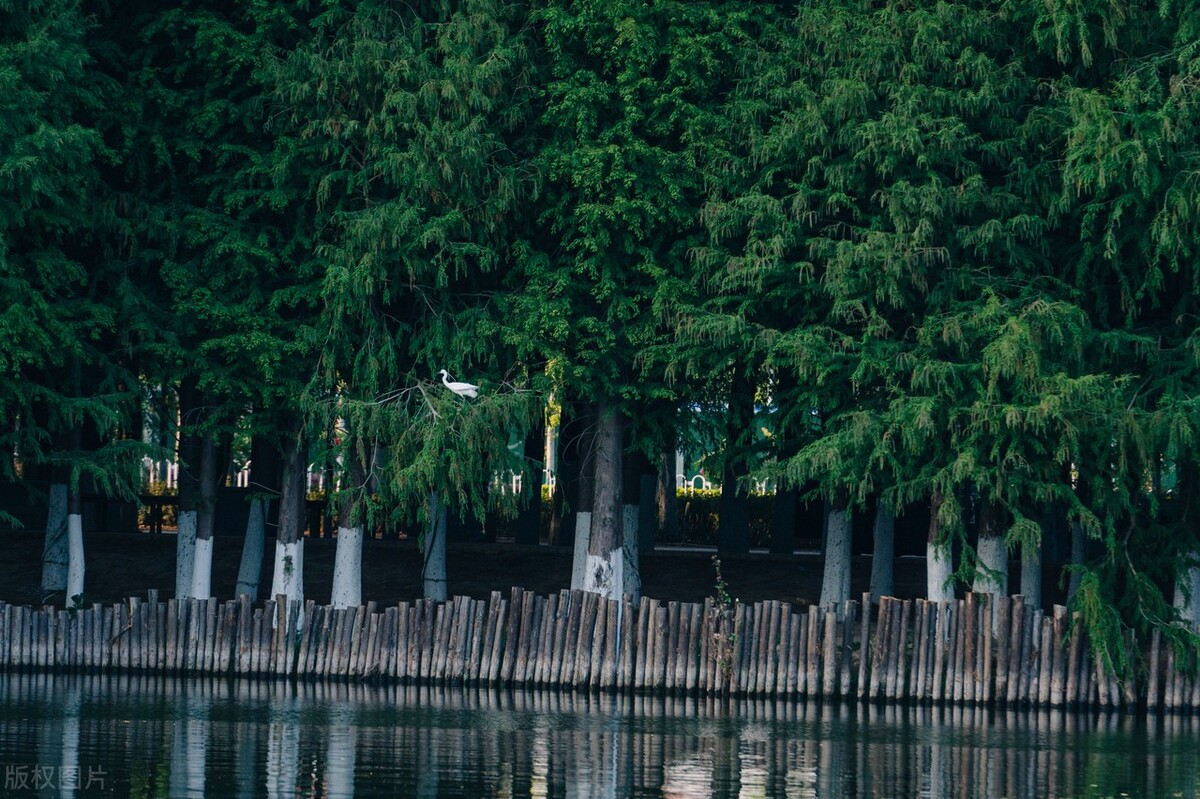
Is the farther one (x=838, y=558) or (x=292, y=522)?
(x=838, y=558)

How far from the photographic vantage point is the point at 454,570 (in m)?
34.4

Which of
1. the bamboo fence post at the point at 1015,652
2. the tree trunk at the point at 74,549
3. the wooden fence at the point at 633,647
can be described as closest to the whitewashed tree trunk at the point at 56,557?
the tree trunk at the point at 74,549

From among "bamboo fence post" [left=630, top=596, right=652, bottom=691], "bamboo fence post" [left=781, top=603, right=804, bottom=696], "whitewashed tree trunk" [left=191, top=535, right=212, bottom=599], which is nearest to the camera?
"bamboo fence post" [left=781, top=603, right=804, bottom=696]

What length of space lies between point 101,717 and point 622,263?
11.3m

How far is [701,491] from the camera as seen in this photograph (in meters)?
44.5

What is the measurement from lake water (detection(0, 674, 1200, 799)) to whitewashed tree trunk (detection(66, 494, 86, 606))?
10.1 feet

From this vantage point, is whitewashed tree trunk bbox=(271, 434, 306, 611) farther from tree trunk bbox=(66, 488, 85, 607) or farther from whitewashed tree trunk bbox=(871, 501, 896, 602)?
whitewashed tree trunk bbox=(871, 501, 896, 602)

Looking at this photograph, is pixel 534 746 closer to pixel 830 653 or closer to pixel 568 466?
pixel 830 653

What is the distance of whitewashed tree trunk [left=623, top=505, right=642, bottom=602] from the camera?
1171 inches

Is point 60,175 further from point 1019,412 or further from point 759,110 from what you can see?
point 1019,412

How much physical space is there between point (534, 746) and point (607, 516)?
29.4 feet

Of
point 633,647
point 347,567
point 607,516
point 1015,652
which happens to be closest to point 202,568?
point 347,567

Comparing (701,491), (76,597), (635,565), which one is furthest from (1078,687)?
(701,491)

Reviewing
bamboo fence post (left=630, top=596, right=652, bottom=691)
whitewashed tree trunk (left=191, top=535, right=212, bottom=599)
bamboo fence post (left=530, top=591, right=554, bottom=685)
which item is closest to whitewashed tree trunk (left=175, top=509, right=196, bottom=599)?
whitewashed tree trunk (left=191, top=535, right=212, bottom=599)
